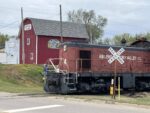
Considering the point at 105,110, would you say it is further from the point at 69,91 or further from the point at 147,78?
the point at 147,78

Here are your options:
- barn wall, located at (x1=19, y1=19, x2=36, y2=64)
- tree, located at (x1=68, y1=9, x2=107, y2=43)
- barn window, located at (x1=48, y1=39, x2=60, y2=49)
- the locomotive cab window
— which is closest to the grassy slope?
the locomotive cab window

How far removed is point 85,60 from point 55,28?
3074 cm

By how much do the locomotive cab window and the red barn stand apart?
87.5ft

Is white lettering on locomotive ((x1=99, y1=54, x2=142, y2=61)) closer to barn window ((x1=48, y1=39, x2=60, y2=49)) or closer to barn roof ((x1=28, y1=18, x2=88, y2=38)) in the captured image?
barn roof ((x1=28, y1=18, x2=88, y2=38))

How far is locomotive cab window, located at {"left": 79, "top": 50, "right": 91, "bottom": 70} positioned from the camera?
2955 centimetres

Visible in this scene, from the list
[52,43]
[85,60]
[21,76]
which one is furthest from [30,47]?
[85,60]

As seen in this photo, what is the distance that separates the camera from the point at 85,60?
29875 millimetres

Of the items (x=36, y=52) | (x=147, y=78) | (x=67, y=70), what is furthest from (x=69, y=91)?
(x=36, y=52)

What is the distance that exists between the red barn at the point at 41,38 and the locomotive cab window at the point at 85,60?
26685 millimetres

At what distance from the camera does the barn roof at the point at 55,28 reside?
58003mm

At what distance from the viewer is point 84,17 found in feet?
356

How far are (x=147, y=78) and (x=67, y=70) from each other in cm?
809

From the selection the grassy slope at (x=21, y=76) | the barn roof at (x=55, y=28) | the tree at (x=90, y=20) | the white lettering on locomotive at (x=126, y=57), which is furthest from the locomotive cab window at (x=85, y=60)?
the tree at (x=90, y=20)

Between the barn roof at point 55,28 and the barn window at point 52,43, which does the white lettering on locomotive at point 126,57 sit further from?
the barn window at point 52,43
